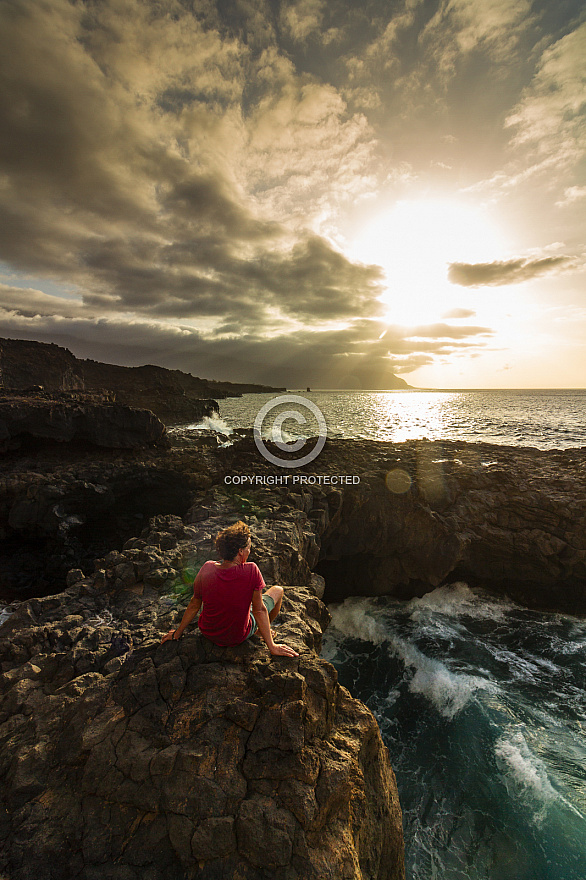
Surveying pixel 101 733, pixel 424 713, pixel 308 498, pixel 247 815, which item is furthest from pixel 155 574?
pixel 424 713

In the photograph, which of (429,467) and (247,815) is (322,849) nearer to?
(247,815)

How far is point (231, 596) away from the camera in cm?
445

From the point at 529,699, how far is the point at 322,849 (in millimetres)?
9186

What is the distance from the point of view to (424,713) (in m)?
9.34

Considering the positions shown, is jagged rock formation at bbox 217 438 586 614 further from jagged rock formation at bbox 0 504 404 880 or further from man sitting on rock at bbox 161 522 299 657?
jagged rock formation at bbox 0 504 404 880

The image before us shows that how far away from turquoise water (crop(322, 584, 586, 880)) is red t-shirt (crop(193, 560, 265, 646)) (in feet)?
19.3

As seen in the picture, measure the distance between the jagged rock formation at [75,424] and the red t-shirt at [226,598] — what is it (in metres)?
22.8

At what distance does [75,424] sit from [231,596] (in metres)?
24.0

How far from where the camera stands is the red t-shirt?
176 inches

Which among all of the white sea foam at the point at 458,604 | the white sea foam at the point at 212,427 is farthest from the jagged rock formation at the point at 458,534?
the white sea foam at the point at 212,427

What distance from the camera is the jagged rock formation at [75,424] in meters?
21.6

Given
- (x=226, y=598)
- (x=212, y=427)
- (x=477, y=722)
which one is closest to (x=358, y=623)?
(x=477, y=722)

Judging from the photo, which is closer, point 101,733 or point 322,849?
point 322,849

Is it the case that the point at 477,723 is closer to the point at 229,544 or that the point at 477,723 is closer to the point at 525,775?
the point at 525,775
